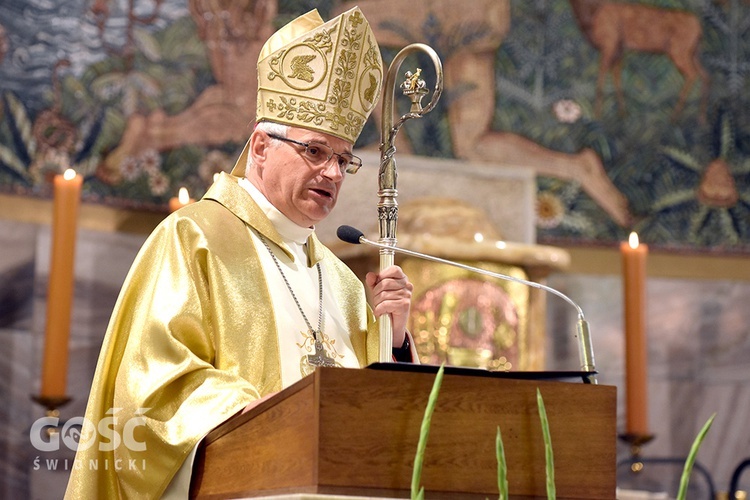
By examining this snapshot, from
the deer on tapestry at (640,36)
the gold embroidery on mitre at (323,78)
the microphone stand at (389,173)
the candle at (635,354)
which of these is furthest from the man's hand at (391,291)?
the deer on tapestry at (640,36)

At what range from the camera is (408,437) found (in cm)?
240

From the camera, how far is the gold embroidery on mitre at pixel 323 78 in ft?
11.2

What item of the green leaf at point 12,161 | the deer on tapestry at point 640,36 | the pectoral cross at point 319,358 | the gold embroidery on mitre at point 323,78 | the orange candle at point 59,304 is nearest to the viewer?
the pectoral cross at point 319,358

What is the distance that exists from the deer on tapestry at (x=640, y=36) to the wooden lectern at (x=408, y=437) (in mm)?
4794

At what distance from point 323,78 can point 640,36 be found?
4153 millimetres

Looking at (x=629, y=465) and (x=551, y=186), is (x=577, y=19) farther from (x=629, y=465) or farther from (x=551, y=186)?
(x=629, y=465)

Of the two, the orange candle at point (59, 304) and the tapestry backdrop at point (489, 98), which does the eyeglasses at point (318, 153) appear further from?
the tapestry backdrop at point (489, 98)

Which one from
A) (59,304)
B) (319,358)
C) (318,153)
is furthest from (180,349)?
(59,304)

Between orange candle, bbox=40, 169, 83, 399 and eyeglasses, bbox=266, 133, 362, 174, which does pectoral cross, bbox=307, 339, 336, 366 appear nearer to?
eyeglasses, bbox=266, 133, 362, 174

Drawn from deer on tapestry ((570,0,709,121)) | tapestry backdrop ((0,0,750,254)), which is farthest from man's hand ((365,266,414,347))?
deer on tapestry ((570,0,709,121))

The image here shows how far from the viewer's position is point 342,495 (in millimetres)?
2266

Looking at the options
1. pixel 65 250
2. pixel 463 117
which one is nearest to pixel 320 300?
pixel 65 250

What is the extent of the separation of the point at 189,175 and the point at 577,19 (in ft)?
8.53

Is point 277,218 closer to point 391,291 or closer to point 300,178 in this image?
point 300,178
